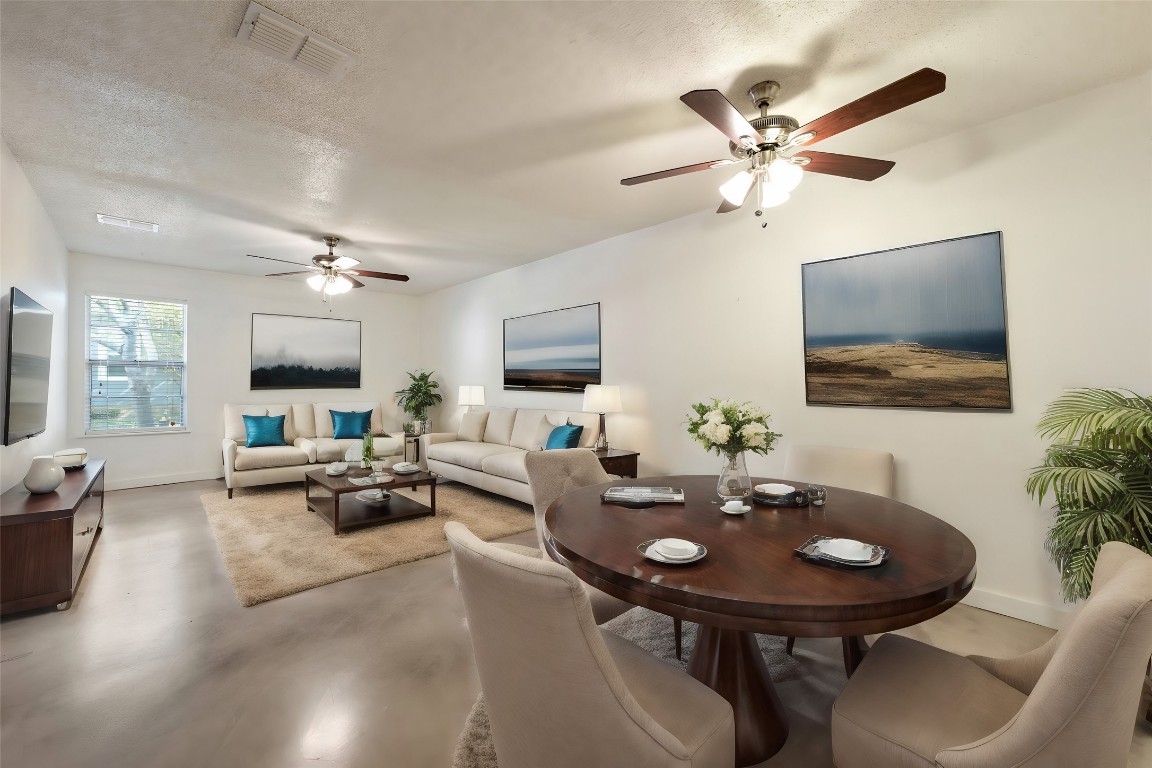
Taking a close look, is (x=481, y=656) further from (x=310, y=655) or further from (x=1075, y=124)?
(x=1075, y=124)

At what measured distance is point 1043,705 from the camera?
91 centimetres

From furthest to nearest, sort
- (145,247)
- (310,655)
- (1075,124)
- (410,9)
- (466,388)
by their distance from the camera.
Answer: (466,388)
(145,247)
(1075,124)
(310,655)
(410,9)

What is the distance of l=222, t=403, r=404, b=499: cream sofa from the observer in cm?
523

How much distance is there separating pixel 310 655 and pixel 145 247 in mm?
5005

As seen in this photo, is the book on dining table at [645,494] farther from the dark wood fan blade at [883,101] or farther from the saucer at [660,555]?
the dark wood fan blade at [883,101]

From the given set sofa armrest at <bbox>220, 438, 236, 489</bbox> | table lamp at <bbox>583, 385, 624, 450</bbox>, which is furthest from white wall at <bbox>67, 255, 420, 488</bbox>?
table lamp at <bbox>583, 385, 624, 450</bbox>

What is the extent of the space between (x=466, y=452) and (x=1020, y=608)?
4.47 meters

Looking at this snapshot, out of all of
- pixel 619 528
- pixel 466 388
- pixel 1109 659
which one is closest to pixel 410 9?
pixel 619 528

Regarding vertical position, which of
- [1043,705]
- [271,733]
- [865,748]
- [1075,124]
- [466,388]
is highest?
[1075,124]

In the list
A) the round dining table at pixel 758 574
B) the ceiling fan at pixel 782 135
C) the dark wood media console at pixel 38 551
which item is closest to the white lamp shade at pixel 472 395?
the dark wood media console at pixel 38 551

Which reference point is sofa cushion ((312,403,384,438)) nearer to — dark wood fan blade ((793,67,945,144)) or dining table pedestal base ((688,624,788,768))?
dining table pedestal base ((688,624,788,768))

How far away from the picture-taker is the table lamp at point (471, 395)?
6254 millimetres

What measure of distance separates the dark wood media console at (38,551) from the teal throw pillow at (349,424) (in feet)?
11.1

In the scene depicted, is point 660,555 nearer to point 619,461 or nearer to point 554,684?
point 554,684
